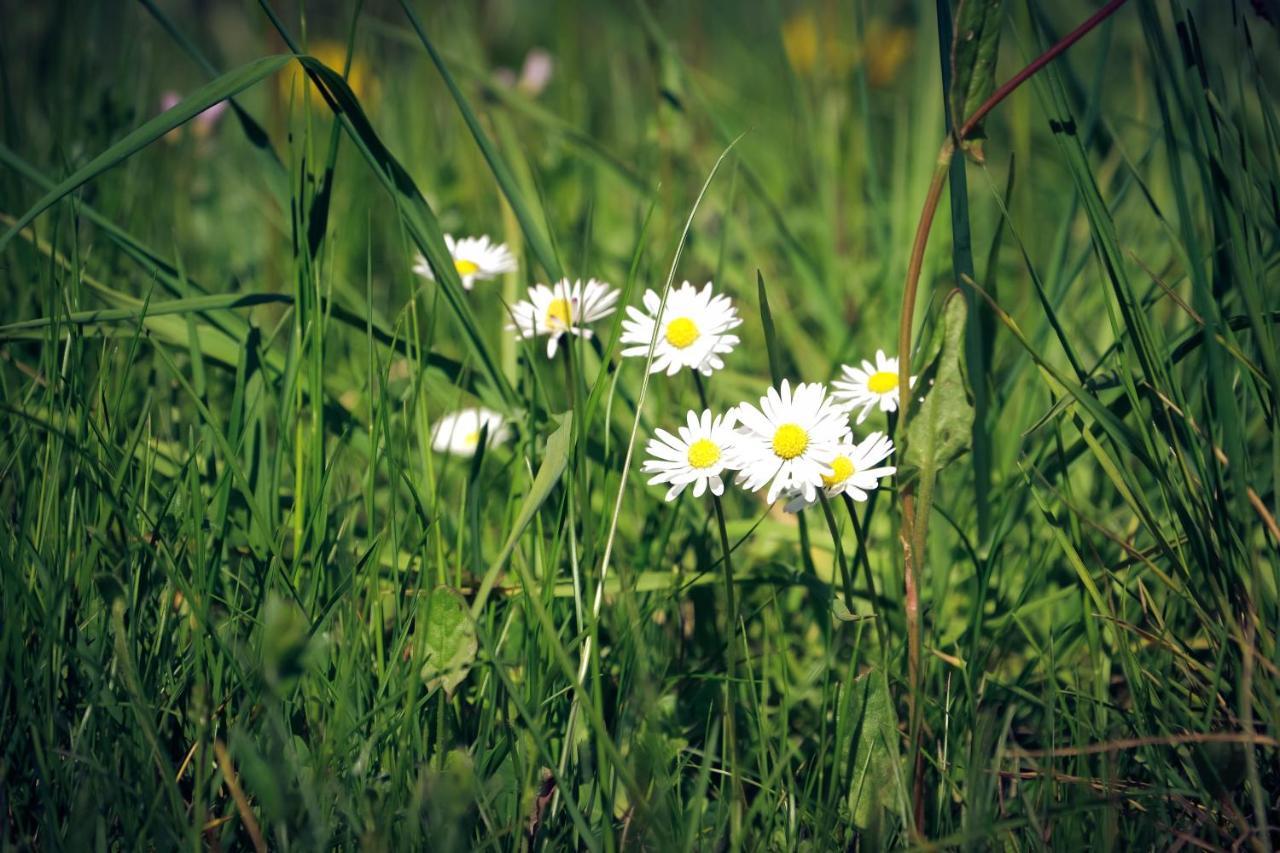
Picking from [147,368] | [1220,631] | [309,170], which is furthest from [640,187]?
[1220,631]

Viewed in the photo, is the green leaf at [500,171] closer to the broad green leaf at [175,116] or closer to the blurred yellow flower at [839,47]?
the broad green leaf at [175,116]

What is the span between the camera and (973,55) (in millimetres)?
828

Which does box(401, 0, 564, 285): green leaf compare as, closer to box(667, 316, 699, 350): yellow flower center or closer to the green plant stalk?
box(667, 316, 699, 350): yellow flower center

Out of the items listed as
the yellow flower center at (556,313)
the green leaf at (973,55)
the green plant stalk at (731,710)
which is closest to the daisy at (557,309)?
the yellow flower center at (556,313)

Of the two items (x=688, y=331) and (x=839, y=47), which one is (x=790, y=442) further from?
(x=839, y=47)

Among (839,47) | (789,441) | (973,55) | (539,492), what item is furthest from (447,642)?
(839,47)

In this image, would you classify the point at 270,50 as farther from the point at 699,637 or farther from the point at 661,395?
the point at 699,637

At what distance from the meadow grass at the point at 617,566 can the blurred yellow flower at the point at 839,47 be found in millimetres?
924

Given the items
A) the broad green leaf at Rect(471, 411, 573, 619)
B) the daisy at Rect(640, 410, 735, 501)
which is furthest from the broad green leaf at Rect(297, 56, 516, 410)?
the daisy at Rect(640, 410, 735, 501)

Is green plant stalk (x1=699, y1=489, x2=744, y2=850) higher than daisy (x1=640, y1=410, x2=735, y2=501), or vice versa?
daisy (x1=640, y1=410, x2=735, y2=501)

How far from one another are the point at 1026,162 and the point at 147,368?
1693 millimetres

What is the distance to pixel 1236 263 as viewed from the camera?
32.7 inches

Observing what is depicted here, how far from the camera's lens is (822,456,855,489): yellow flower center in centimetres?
88

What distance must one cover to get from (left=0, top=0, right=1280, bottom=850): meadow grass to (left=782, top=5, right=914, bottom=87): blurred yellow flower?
36.4 inches
